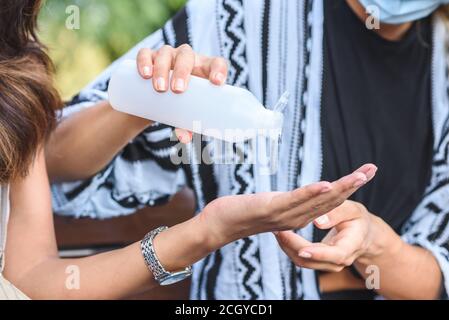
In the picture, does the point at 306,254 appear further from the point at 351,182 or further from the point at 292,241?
the point at 351,182

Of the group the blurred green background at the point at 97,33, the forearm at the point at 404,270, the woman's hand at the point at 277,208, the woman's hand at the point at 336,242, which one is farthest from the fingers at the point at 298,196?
the blurred green background at the point at 97,33

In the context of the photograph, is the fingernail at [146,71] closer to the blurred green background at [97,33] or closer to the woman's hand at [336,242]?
the woman's hand at [336,242]

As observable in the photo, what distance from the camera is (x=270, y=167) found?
1.38m

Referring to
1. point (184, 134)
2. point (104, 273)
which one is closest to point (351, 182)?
point (184, 134)

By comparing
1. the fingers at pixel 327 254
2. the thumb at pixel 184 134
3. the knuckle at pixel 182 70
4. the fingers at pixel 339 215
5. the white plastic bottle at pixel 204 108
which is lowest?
the fingers at pixel 327 254

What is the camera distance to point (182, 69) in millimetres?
1045

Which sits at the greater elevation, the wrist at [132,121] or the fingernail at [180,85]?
the fingernail at [180,85]

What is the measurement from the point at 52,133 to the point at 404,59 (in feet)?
2.23

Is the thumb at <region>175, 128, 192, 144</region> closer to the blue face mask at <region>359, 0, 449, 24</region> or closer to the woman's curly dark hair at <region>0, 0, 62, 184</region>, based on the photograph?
the woman's curly dark hair at <region>0, 0, 62, 184</region>

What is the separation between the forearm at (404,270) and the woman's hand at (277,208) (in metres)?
0.29

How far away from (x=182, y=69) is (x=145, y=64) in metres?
0.06

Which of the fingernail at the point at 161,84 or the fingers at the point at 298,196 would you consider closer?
the fingers at the point at 298,196

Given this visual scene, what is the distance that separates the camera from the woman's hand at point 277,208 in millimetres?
936
